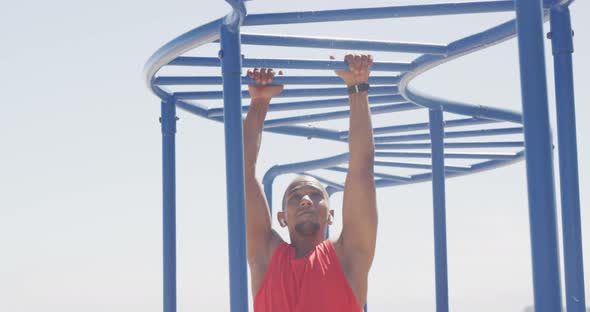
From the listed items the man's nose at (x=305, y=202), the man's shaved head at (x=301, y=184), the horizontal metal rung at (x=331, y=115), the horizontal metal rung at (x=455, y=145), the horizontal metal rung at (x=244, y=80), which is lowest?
the man's nose at (x=305, y=202)

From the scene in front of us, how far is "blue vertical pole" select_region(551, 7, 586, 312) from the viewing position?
7.75m

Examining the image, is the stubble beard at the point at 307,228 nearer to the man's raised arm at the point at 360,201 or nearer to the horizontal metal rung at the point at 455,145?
the man's raised arm at the point at 360,201

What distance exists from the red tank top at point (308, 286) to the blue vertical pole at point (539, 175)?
4.35ft

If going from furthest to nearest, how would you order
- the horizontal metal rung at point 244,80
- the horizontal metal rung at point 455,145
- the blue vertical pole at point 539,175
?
the horizontal metal rung at point 455,145
the horizontal metal rung at point 244,80
the blue vertical pole at point 539,175

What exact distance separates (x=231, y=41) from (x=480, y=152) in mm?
7186

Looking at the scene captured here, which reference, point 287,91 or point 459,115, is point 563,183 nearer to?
point 287,91

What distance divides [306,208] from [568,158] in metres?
2.71

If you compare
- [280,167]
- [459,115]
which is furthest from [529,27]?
[280,167]

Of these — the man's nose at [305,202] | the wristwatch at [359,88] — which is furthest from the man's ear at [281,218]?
the wristwatch at [359,88]

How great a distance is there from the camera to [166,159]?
31.4ft

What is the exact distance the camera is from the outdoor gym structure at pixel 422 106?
569 cm

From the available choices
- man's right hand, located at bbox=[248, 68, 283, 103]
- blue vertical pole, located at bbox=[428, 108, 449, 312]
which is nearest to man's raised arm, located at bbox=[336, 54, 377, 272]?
man's right hand, located at bbox=[248, 68, 283, 103]

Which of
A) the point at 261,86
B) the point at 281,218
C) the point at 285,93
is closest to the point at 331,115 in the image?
the point at 285,93

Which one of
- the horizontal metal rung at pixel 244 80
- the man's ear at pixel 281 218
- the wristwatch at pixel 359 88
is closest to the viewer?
the wristwatch at pixel 359 88
